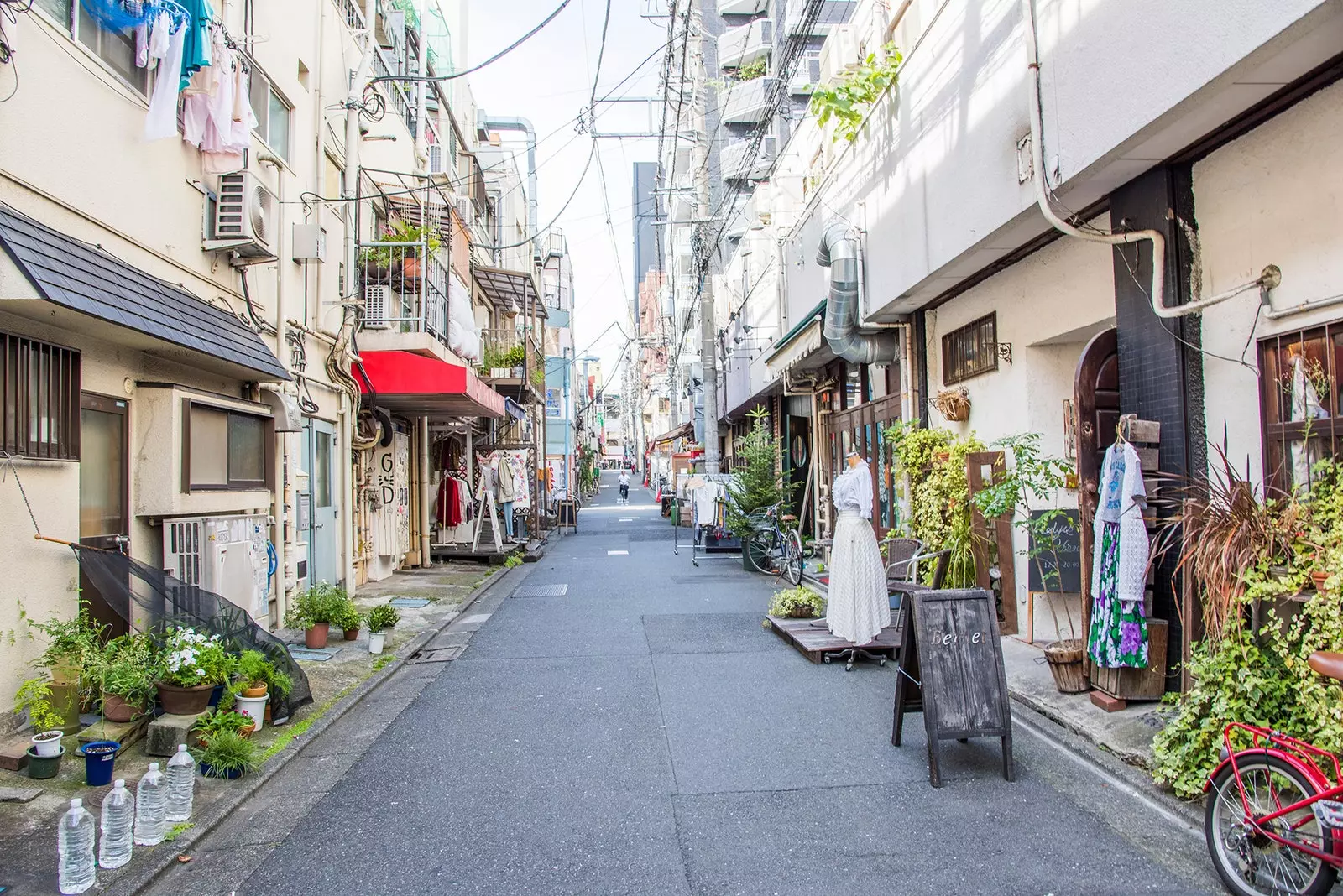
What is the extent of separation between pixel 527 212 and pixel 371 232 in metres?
Result: 18.5

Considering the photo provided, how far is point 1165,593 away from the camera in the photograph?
236 inches

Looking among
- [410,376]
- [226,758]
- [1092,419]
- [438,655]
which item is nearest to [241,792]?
[226,758]

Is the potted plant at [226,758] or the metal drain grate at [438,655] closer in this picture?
the potted plant at [226,758]

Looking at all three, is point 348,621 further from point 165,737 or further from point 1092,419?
point 1092,419

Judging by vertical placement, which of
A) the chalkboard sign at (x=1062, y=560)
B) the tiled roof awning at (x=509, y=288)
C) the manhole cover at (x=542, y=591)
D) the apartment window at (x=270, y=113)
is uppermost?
the tiled roof awning at (x=509, y=288)

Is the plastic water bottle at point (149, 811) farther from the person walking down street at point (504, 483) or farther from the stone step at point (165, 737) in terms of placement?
the person walking down street at point (504, 483)

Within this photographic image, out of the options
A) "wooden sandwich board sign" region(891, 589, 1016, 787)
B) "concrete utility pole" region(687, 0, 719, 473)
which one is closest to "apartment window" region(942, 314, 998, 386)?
"wooden sandwich board sign" region(891, 589, 1016, 787)

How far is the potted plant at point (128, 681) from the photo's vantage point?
5.54 m

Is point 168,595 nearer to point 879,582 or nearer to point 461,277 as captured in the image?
point 879,582

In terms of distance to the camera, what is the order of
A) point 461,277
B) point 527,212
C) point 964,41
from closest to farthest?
1. point 964,41
2. point 461,277
3. point 527,212

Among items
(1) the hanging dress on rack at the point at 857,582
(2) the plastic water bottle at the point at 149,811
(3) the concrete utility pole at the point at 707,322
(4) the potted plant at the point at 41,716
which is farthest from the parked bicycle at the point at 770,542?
(2) the plastic water bottle at the point at 149,811

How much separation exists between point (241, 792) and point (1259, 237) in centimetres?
683

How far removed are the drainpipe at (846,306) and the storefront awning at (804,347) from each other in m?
0.63

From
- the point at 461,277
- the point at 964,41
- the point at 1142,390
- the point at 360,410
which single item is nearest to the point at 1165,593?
the point at 1142,390
